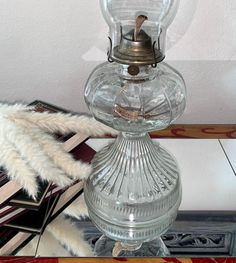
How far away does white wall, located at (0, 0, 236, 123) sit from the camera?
31.3 inches

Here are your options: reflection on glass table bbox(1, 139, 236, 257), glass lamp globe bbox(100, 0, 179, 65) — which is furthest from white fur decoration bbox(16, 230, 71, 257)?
glass lamp globe bbox(100, 0, 179, 65)

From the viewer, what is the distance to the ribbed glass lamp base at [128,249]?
571 mm

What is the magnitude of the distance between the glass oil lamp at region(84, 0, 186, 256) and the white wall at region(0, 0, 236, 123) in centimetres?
19

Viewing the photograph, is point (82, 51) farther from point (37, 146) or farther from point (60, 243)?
point (60, 243)

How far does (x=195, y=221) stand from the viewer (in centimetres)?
63

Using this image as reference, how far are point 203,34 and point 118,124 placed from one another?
34 centimetres

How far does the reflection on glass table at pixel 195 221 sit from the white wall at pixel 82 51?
16cm

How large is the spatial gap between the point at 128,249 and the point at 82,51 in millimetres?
420

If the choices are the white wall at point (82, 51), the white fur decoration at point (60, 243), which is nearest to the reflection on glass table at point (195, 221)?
the white fur decoration at point (60, 243)

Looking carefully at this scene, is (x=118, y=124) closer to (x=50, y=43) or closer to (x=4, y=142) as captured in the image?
(x=4, y=142)

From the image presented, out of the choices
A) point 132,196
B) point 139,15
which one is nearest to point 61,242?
point 132,196

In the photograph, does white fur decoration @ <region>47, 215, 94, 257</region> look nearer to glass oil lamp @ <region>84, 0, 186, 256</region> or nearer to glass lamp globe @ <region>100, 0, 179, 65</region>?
glass oil lamp @ <region>84, 0, 186, 256</region>

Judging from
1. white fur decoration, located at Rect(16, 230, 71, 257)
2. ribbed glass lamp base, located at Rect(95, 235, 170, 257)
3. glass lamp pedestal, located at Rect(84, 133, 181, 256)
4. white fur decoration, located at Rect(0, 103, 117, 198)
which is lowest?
ribbed glass lamp base, located at Rect(95, 235, 170, 257)

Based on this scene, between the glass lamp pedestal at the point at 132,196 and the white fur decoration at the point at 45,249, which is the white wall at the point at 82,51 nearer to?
the glass lamp pedestal at the point at 132,196
